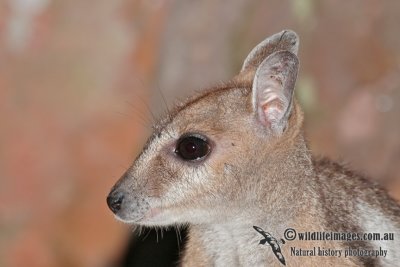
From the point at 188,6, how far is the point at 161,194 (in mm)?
5816

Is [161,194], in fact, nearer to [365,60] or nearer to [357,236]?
[357,236]

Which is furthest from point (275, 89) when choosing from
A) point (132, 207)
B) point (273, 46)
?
point (132, 207)

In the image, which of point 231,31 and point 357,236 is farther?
point 231,31

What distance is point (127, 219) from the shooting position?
21.4ft

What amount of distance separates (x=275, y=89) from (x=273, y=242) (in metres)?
0.96

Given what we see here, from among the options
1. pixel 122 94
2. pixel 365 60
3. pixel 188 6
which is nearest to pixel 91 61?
pixel 122 94

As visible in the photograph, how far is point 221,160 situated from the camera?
21.1 ft

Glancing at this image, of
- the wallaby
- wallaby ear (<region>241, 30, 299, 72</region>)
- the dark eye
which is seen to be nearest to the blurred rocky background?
wallaby ear (<region>241, 30, 299, 72</region>)

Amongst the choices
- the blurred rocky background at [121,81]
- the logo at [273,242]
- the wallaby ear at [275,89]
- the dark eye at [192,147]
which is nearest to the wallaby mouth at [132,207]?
the dark eye at [192,147]

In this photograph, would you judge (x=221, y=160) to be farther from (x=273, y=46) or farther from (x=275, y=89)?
(x=273, y=46)

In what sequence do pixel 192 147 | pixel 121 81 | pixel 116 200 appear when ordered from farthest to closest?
1. pixel 121 81
2. pixel 116 200
3. pixel 192 147

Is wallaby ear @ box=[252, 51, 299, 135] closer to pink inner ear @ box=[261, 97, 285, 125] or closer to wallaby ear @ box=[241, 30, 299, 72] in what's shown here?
pink inner ear @ box=[261, 97, 285, 125]

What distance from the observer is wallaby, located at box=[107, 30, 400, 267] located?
21.1 ft

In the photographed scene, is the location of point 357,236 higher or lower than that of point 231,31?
lower
